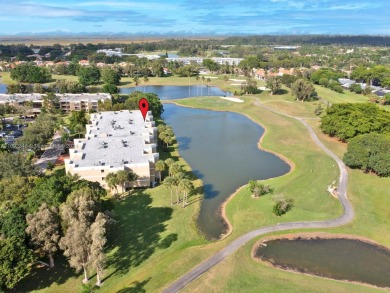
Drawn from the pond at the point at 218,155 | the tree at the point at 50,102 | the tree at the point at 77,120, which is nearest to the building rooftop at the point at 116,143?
the tree at the point at 77,120

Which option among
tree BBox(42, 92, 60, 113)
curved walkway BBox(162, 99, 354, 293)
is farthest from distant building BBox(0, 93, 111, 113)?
curved walkway BBox(162, 99, 354, 293)

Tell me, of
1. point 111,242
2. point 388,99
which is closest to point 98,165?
point 111,242

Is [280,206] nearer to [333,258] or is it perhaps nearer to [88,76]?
[333,258]

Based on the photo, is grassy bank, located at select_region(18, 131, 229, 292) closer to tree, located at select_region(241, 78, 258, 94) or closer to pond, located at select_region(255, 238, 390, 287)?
pond, located at select_region(255, 238, 390, 287)

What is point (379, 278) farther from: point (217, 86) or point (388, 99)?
point (217, 86)

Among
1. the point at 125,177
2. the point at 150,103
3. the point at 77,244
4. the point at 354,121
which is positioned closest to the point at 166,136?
the point at 125,177
